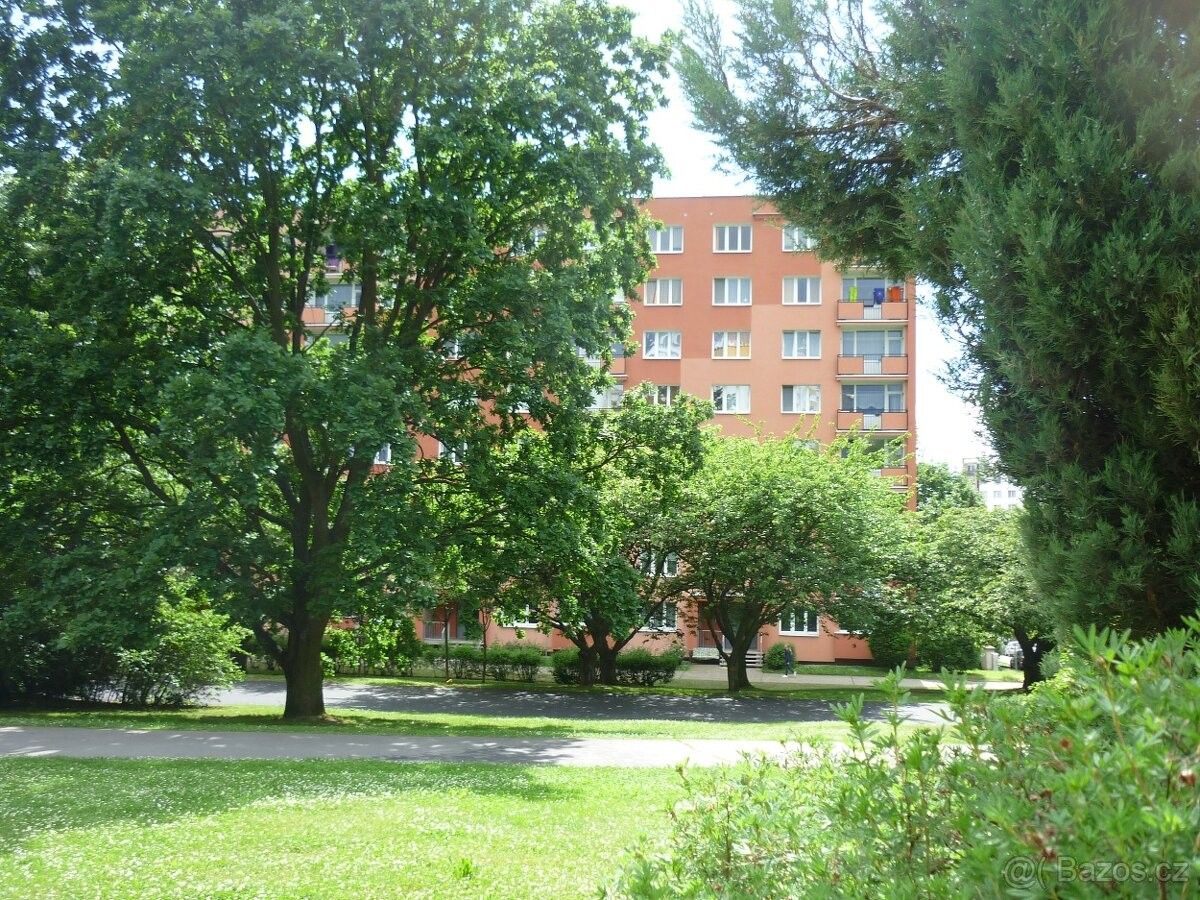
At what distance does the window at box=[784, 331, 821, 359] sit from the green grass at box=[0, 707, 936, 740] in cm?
2979

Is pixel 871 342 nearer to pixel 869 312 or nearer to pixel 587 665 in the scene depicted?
pixel 869 312

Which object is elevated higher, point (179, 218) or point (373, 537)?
point (179, 218)

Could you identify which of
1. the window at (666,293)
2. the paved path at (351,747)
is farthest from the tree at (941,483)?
the paved path at (351,747)

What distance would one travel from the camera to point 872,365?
156 ft

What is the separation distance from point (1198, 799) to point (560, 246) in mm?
17799

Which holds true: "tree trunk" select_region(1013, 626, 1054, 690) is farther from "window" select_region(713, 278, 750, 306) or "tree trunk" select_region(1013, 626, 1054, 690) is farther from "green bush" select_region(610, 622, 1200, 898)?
"green bush" select_region(610, 622, 1200, 898)

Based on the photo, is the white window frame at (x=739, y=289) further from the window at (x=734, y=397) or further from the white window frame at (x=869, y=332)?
the white window frame at (x=869, y=332)

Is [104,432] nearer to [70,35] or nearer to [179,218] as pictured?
[179,218]

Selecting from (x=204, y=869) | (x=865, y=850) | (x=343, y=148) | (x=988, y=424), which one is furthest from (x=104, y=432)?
(x=865, y=850)

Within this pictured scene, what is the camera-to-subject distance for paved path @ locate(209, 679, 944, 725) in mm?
24266

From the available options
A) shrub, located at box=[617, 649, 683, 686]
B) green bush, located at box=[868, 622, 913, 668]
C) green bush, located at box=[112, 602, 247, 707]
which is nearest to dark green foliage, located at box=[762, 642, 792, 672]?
green bush, located at box=[868, 622, 913, 668]

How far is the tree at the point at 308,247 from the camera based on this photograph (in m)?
16.0

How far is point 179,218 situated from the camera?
52.5 feet

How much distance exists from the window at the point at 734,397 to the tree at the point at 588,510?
2412 centimetres
